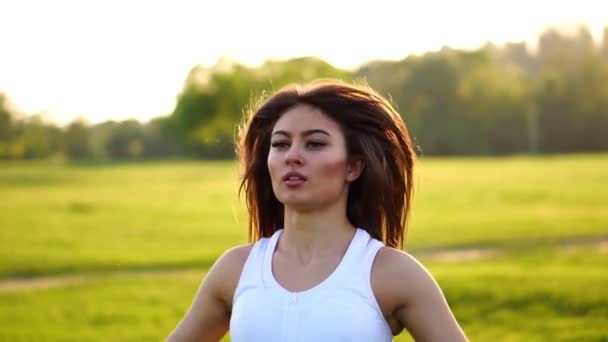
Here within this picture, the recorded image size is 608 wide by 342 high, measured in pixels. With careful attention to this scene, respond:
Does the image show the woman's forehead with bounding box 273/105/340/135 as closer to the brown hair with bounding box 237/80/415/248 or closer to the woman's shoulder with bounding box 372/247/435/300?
the brown hair with bounding box 237/80/415/248

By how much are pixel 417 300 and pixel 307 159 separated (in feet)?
1.51

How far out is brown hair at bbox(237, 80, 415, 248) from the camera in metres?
2.62

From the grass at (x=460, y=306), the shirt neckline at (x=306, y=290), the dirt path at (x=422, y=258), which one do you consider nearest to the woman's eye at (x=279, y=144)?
the shirt neckline at (x=306, y=290)

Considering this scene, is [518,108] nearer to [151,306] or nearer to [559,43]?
[559,43]

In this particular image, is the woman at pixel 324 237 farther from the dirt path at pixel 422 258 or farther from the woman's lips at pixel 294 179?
the dirt path at pixel 422 258

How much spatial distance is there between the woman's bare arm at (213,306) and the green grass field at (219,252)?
23.3 inches

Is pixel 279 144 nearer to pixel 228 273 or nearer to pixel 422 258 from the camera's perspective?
pixel 228 273

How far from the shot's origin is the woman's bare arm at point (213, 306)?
2.62 metres

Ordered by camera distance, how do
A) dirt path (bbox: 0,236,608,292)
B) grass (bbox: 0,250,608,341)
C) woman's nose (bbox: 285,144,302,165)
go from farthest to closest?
1. dirt path (bbox: 0,236,608,292)
2. grass (bbox: 0,250,608,341)
3. woman's nose (bbox: 285,144,302,165)

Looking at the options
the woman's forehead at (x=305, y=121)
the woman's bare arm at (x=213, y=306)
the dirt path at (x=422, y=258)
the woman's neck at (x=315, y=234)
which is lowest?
the dirt path at (x=422, y=258)

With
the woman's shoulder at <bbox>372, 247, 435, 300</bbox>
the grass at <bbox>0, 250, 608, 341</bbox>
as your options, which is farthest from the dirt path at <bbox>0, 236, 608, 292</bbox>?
the woman's shoulder at <bbox>372, 247, 435, 300</bbox>

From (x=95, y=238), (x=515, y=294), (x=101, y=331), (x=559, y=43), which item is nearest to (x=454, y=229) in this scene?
(x=95, y=238)

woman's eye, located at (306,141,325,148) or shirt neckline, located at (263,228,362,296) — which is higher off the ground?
woman's eye, located at (306,141,325,148)

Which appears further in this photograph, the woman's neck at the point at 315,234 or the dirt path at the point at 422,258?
the dirt path at the point at 422,258
